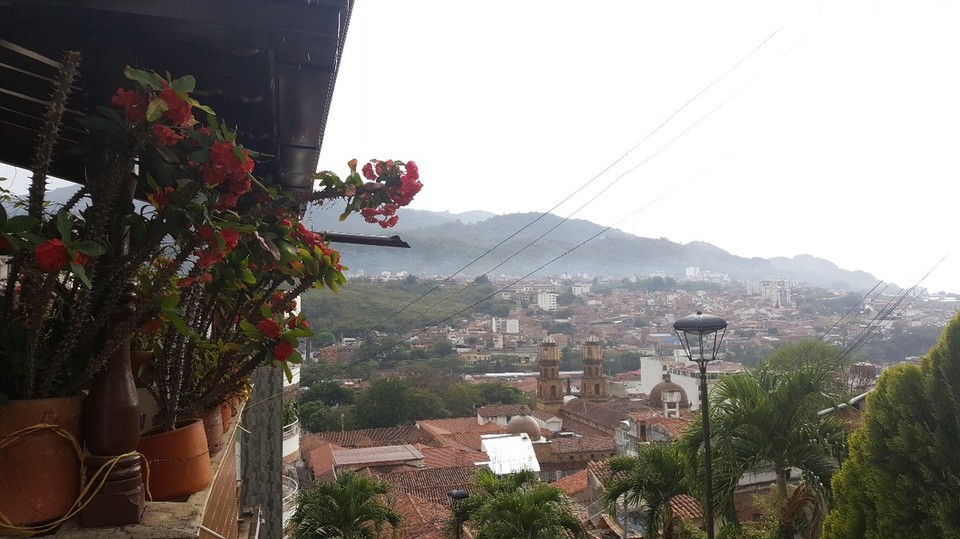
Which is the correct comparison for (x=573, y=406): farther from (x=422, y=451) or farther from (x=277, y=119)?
(x=277, y=119)

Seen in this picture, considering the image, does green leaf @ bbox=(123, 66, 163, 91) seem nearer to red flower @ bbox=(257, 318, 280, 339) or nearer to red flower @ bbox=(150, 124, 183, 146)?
red flower @ bbox=(150, 124, 183, 146)

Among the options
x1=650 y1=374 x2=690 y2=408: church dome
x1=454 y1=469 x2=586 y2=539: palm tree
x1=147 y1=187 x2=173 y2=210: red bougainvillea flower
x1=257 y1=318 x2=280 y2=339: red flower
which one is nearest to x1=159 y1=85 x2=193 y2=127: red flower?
x1=147 y1=187 x2=173 y2=210: red bougainvillea flower

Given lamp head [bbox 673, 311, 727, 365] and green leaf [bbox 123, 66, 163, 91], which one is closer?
green leaf [bbox 123, 66, 163, 91]

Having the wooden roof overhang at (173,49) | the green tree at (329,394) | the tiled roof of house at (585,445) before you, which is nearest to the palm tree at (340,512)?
the wooden roof overhang at (173,49)

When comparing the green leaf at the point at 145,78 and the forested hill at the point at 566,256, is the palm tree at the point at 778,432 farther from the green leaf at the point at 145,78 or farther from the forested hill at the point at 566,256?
the forested hill at the point at 566,256

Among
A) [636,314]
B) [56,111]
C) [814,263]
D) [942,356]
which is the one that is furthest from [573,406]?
[814,263]

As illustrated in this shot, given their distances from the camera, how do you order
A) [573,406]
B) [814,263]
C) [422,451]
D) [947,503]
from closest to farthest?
[947,503]
[422,451]
[573,406]
[814,263]

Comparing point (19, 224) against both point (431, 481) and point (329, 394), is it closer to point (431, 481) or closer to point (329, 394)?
point (431, 481)
